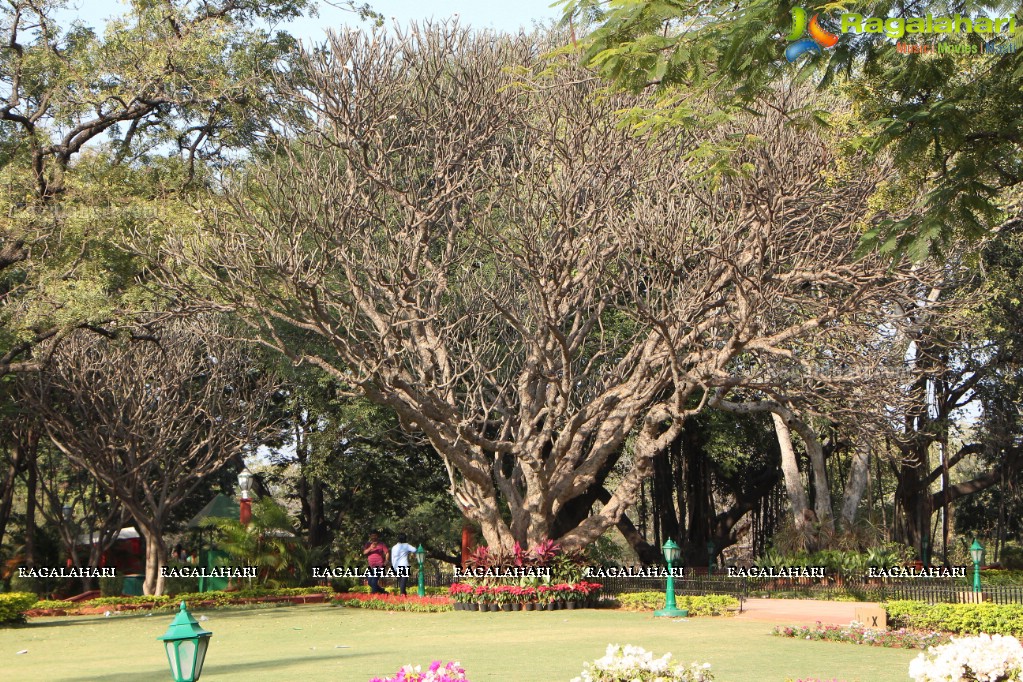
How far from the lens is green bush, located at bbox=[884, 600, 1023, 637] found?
13609 mm

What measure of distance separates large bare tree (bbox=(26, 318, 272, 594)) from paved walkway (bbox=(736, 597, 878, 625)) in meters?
14.5

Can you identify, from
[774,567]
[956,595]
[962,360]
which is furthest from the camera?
[962,360]

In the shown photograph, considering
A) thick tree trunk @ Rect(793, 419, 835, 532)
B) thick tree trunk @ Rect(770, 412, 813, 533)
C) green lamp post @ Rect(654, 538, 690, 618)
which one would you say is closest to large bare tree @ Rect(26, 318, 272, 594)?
green lamp post @ Rect(654, 538, 690, 618)

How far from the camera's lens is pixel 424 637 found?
1584cm

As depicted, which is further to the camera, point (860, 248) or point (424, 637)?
Result: point (424, 637)

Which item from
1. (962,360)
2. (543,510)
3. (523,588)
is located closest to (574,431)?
(543,510)

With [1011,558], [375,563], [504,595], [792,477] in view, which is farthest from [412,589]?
[1011,558]

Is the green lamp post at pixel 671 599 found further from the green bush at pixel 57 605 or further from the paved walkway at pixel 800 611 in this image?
the green bush at pixel 57 605

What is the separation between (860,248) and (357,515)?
2850cm

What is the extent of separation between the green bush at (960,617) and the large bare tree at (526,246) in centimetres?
554

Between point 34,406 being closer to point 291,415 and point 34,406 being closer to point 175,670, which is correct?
point 291,415

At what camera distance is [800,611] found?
1897 cm

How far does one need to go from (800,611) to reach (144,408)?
1738cm

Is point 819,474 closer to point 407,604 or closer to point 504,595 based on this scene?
point 504,595
